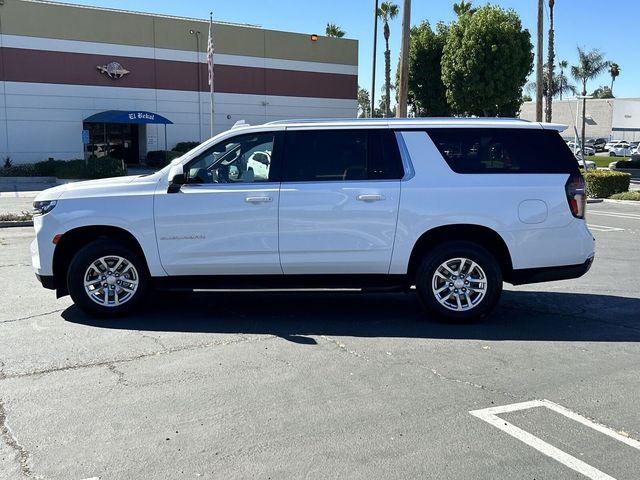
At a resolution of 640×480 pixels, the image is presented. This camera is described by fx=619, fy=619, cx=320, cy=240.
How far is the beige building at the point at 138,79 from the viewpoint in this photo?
101 feet

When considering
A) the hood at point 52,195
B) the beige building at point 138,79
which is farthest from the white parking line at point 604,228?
the beige building at point 138,79

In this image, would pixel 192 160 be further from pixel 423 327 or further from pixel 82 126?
pixel 82 126

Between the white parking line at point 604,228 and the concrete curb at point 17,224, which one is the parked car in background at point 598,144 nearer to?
the white parking line at point 604,228

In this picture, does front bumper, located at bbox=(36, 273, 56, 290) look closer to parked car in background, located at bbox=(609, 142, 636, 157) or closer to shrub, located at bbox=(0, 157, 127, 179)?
shrub, located at bbox=(0, 157, 127, 179)

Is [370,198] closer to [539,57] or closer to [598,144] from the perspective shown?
[539,57]

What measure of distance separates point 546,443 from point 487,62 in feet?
100

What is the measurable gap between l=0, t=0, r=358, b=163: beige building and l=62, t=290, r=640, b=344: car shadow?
22404 mm

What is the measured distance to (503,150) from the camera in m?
6.09

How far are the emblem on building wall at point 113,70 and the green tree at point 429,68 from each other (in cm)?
1613

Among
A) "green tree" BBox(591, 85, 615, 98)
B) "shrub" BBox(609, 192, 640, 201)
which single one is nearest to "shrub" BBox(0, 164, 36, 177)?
"shrub" BBox(609, 192, 640, 201)

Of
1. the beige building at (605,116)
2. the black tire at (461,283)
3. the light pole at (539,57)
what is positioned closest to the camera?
the black tire at (461,283)

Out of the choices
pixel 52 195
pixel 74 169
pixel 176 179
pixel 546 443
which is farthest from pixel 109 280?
pixel 74 169

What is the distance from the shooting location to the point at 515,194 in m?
5.97

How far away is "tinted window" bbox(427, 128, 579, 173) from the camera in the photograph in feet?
19.8
